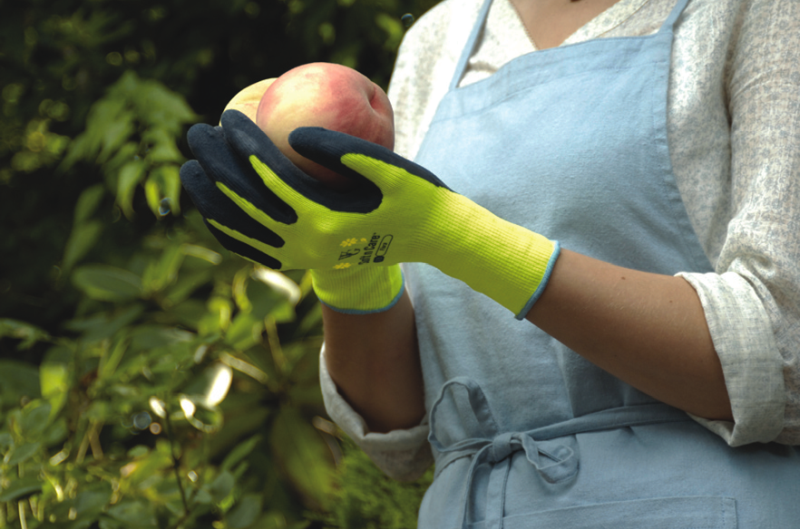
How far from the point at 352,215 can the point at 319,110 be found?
0.42 feet

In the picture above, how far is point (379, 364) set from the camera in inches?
31.2

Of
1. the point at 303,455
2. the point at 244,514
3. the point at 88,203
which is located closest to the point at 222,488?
the point at 244,514

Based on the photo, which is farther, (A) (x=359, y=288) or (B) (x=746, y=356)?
(A) (x=359, y=288)

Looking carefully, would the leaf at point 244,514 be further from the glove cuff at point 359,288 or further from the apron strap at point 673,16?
the apron strap at point 673,16

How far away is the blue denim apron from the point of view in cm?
58

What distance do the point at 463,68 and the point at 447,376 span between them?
0.41 metres

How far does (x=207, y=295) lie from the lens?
70.6 inches

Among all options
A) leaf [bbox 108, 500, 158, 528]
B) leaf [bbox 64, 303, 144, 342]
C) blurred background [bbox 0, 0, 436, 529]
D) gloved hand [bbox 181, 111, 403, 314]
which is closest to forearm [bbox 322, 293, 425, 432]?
gloved hand [bbox 181, 111, 403, 314]

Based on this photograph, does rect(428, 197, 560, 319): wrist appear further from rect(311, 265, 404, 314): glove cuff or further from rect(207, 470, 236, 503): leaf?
rect(207, 470, 236, 503): leaf

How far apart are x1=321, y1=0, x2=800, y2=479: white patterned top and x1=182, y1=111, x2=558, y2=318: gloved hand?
0.17m

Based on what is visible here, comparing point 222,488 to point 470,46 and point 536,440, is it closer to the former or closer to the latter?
point 536,440

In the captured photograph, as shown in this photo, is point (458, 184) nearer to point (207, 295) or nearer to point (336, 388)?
point (336, 388)

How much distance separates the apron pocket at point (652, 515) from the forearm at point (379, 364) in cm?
26

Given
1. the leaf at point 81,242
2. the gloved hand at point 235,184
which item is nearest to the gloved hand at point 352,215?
the gloved hand at point 235,184
